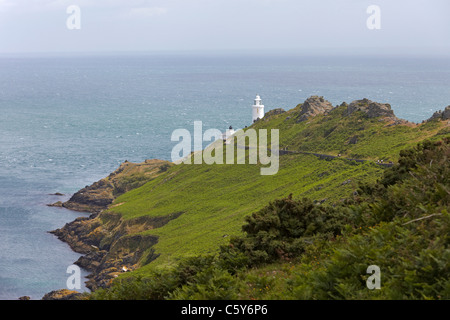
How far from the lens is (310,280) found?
16047 millimetres

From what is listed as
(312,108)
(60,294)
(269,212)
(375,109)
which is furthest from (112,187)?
(269,212)

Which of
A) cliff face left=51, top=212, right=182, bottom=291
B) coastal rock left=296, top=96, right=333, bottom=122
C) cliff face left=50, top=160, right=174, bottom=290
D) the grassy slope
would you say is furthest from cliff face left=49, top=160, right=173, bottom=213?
coastal rock left=296, top=96, right=333, bottom=122

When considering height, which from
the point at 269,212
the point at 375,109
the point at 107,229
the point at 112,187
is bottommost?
the point at 107,229

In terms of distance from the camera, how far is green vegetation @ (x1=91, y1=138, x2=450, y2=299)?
14.4m

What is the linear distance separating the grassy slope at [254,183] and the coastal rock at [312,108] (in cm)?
206

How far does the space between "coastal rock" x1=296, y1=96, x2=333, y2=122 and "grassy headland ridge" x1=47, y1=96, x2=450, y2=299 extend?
0.20 m

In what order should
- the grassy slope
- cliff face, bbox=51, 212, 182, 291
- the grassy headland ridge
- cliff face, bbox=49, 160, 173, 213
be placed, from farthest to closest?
1. cliff face, bbox=49, 160, 173, 213
2. cliff face, bbox=51, 212, 182, 291
3. the grassy slope
4. the grassy headland ridge

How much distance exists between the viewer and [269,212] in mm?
23312

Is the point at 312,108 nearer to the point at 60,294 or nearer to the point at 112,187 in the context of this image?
the point at 112,187

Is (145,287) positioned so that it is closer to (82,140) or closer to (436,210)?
(436,210)

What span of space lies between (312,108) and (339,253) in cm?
6502

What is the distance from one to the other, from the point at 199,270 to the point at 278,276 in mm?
2649

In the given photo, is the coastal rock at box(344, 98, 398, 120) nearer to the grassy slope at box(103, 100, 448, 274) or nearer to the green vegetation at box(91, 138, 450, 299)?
the grassy slope at box(103, 100, 448, 274)
